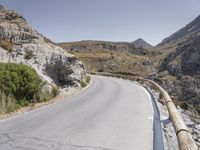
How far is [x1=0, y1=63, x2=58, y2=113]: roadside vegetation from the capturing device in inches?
634

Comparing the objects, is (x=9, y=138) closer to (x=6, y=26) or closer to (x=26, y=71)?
(x=26, y=71)

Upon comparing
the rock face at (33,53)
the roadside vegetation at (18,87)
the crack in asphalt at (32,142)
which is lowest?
the crack in asphalt at (32,142)

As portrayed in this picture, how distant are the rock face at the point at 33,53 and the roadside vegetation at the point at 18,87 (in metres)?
4.05

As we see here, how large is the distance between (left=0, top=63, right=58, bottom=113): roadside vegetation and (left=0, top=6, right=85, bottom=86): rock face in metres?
4.05

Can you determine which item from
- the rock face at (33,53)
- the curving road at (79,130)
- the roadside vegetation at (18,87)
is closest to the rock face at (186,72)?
the rock face at (33,53)

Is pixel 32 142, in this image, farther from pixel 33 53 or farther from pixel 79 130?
pixel 33 53

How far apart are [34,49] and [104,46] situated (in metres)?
155

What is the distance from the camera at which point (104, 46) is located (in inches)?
7101

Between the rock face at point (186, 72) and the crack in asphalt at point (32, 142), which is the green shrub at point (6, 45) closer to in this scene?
the crack in asphalt at point (32, 142)

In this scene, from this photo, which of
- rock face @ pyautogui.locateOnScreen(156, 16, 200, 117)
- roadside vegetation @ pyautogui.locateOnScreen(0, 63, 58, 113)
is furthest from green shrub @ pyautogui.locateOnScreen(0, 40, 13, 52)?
rock face @ pyautogui.locateOnScreen(156, 16, 200, 117)

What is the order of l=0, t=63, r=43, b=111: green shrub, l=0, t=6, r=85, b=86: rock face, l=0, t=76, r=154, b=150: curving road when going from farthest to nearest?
l=0, t=6, r=85, b=86: rock face, l=0, t=63, r=43, b=111: green shrub, l=0, t=76, r=154, b=150: curving road

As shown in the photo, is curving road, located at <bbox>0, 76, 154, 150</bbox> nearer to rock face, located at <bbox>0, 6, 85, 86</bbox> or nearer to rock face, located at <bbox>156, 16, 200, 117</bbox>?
rock face, located at <bbox>0, 6, 85, 86</bbox>

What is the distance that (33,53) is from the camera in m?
25.5

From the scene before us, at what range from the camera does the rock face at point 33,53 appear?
24.2 metres
